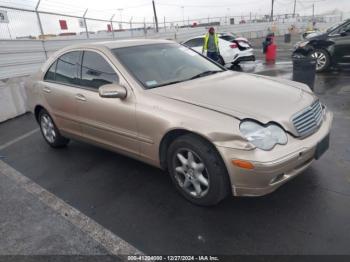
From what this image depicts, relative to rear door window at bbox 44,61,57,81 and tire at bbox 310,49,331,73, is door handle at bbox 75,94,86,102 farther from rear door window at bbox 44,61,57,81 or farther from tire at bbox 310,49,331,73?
tire at bbox 310,49,331,73

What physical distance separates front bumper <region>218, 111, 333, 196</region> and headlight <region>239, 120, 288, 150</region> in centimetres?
5

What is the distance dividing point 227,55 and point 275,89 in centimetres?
869

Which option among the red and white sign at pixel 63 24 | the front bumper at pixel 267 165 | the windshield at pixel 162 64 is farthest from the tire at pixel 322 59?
the red and white sign at pixel 63 24

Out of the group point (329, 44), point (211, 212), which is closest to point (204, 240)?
point (211, 212)

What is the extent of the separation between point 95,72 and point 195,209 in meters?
2.09

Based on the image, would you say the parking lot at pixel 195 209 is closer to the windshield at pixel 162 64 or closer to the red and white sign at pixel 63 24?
the windshield at pixel 162 64

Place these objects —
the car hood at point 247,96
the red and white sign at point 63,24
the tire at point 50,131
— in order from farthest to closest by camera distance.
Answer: the red and white sign at point 63,24, the tire at point 50,131, the car hood at point 247,96

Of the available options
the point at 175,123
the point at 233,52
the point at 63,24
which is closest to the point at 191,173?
the point at 175,123

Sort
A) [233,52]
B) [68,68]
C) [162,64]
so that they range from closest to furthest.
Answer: [162,64] → [68,68] → [233,52]

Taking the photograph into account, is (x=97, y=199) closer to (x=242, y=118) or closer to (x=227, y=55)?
(x=242, y=118)

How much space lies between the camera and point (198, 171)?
9.80 feet

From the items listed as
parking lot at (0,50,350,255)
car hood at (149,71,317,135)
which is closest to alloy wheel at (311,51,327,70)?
parking lot at (0,50,350,255)

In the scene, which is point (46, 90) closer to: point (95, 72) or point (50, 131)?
point (50, 131)

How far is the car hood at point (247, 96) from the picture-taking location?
2791 millimetres
